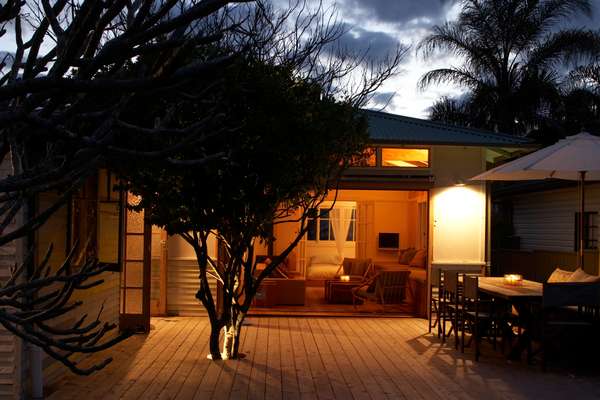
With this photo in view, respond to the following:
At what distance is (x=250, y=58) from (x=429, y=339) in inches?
190

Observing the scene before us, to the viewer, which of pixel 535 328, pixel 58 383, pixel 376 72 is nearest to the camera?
pixel 58 383

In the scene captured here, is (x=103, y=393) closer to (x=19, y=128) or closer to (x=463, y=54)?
(x=19, y=128)

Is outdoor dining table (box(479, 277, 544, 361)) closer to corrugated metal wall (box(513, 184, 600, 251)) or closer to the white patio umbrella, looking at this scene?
the white patio umbrella

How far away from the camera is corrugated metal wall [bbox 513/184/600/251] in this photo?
51.1 ft

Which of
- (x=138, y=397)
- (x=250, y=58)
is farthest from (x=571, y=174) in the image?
(x=138, y=397)

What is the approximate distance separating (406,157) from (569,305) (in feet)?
16.0

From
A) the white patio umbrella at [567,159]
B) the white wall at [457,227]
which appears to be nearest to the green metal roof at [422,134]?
the white wall at [457,227]

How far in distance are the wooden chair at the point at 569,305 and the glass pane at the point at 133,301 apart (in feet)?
18.1

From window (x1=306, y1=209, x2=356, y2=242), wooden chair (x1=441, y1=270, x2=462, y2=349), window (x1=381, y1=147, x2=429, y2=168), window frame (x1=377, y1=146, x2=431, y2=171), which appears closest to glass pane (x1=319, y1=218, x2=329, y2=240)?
window (x1=306, y1=209, x2=356, y2=242)

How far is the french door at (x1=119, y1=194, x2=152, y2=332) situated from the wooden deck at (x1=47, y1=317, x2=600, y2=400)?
13.0 inches

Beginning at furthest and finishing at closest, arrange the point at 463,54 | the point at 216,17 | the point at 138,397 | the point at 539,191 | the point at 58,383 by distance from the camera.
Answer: the point at 463,54, the point at 539,191, the point at 216,17, the point at 58,383, the point at 138,397

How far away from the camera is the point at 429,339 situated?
962 centimetres

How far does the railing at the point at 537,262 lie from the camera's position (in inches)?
555

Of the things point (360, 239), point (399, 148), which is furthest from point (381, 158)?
point (360, 239)
